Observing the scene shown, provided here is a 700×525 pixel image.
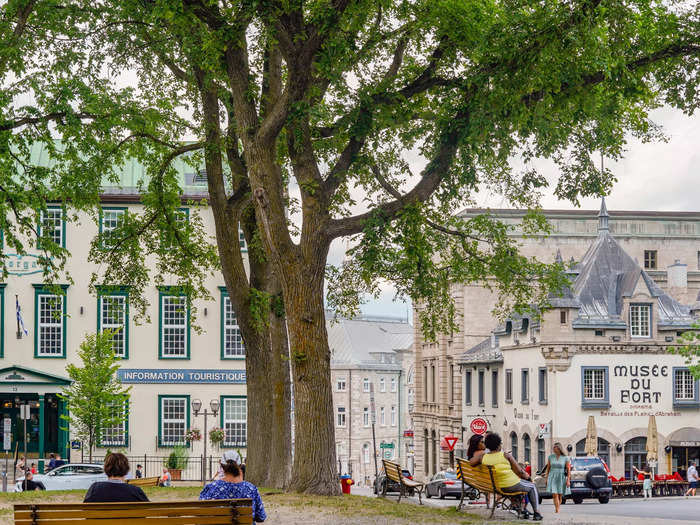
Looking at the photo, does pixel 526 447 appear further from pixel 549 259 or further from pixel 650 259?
pixel 650 259

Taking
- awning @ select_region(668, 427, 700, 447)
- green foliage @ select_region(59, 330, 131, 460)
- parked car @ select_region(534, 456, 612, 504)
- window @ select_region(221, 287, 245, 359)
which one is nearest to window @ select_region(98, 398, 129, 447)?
green foliage @ select_region(59, 330, 131, 460)

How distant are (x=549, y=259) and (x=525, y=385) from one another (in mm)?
14450

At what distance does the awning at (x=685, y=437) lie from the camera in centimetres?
5519

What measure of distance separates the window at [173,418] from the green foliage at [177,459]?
2.89 feet

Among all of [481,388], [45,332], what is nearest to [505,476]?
[45,332]

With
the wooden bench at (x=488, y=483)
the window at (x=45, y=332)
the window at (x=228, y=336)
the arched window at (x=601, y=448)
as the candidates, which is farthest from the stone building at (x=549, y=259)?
the wooden bench at (x=488, y=483)

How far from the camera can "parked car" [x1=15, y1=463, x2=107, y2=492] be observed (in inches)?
1332

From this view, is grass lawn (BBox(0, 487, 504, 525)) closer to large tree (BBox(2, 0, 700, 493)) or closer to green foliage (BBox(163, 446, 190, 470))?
large tree (BBox(2, 0, 700, 493))

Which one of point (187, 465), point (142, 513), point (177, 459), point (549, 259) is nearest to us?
point (142, 513)

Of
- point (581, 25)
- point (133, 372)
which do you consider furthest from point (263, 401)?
point (133, 372)

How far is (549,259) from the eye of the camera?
71625mm

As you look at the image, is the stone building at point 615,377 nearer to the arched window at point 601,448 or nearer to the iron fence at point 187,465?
the arched window at point 601,448

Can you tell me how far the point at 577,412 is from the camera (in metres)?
55.0

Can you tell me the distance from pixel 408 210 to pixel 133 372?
3168 cm
